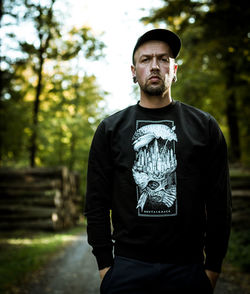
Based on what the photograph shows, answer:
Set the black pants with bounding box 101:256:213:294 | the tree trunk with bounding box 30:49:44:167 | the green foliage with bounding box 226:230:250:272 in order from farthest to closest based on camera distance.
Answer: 1. the tree trunk with bounding box 30:49:44:167
2. the green foliage with bounding box 226:230:250:272
3. the black pants with bounding box 101:256:213:294

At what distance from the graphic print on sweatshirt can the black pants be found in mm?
353

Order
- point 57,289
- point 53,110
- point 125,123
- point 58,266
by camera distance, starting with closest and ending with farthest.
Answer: point 125,123 < point 57,289 < point 58,266 < point 53,110

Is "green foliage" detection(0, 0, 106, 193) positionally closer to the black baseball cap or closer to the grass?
the grass

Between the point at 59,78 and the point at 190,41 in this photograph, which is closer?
the point at 190,41

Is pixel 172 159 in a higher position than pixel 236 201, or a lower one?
higher

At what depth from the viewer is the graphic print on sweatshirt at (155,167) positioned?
6.57 ft

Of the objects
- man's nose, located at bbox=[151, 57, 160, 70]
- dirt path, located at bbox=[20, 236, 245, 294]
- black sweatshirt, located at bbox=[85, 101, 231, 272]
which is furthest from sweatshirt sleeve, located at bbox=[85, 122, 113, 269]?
dirt path, located at bbox=[20, 236, 245, 294]

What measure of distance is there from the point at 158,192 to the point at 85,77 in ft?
63.9

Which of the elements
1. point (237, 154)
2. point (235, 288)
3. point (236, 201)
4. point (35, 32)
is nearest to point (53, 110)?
point (35, 32)

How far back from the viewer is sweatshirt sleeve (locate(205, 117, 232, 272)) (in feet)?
6.66

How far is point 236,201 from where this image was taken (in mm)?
8461

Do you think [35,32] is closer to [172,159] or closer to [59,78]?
[59,78]

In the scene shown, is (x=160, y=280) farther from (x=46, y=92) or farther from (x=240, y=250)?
(x=46, y=92)

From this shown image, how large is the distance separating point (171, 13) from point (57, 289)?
225 inches
